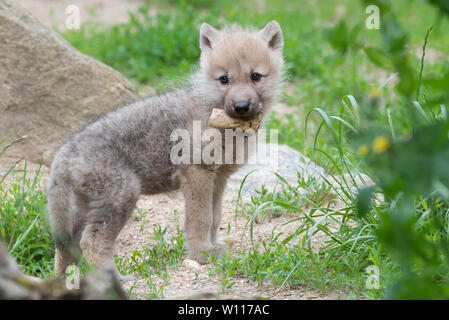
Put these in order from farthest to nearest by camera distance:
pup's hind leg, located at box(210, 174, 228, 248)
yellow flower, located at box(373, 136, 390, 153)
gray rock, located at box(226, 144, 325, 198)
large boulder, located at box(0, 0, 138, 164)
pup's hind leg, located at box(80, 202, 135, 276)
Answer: large boulder, located at box(0, 0, 138, 164) < gray rock, located at box(226, 144, 325, 198) < pup's hind leg, located at box(210, 174, 228, 248) < pup's hind leg, located at box(80, 202, 135, 276) < yellow flower, located at box(373, 136, 390, 153)

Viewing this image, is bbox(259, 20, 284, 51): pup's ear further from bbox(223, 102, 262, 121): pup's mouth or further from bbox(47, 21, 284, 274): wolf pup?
bbox(223, 102, 262, 121): pup's mouth

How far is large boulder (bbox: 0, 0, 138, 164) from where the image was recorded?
5.45 meters

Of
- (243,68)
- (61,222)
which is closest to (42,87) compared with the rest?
(61,222)

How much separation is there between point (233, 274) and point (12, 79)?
3089 millimetres

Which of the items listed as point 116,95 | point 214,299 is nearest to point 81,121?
point 116,95

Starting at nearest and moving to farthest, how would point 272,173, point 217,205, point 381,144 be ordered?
point 381,144 < point 217,205 < point 272,173

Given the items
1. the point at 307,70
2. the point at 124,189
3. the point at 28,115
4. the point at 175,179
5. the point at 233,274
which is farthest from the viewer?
the point at 307,70

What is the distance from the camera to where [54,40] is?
5.64m

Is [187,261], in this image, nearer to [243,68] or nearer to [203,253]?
[203,253]

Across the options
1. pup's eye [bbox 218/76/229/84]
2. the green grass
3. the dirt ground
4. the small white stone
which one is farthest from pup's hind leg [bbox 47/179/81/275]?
pup's eye [bbox 218/76/229/84]

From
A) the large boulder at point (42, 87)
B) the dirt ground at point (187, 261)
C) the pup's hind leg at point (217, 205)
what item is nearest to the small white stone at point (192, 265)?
the dirt ground at point (187, 261)

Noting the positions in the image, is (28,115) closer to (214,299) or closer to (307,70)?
(214,299)

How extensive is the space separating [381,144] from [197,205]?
2392 mm

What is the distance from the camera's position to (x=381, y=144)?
1.97 metres
